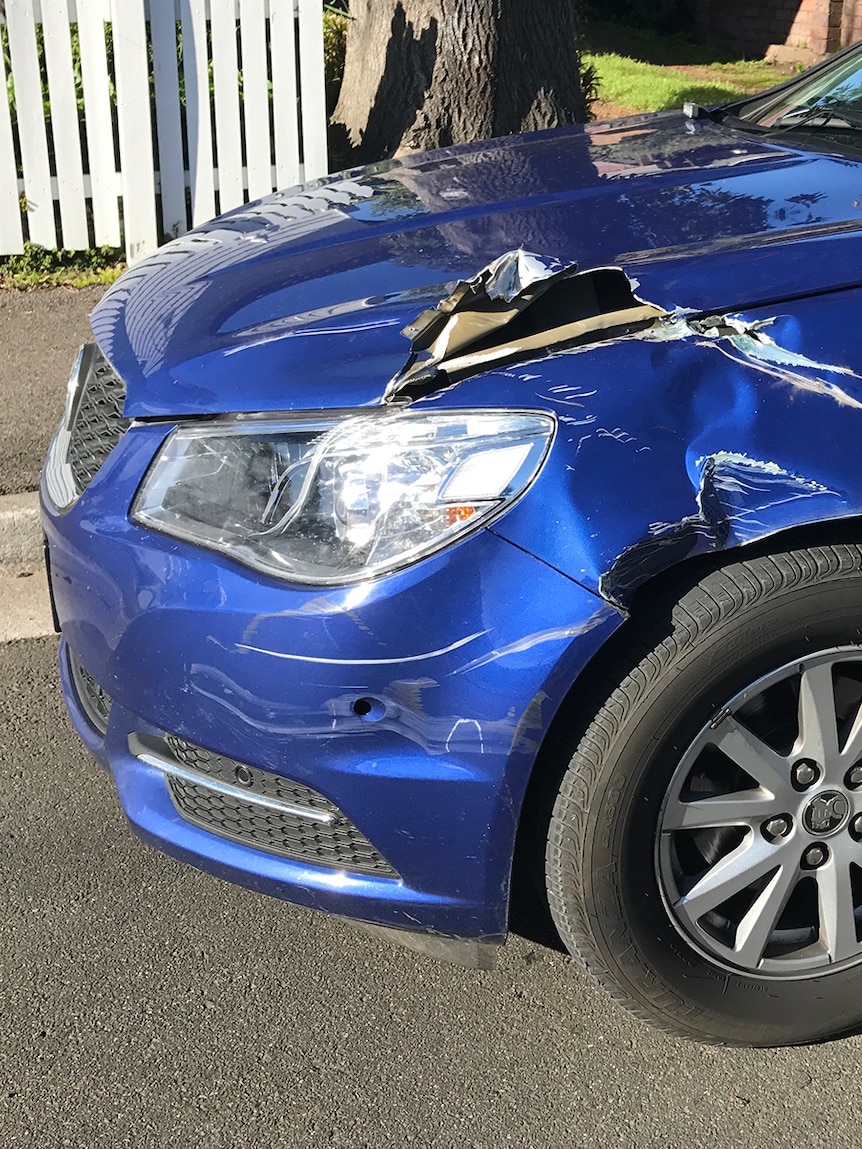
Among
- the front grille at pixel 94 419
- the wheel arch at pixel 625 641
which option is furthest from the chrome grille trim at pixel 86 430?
the wheel arch at pixel 625 641

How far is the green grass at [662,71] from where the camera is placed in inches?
414

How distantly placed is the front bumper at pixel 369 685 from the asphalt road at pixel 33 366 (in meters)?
2.20

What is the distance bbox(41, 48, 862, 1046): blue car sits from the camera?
1.93 m

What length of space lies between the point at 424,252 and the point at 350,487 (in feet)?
2.54

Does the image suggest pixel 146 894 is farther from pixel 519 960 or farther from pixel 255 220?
pixel 255 220

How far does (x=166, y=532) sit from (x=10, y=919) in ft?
3.37

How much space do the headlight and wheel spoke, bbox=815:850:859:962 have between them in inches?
35.3

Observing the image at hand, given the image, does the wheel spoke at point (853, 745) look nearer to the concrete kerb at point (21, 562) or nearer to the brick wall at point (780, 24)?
the concrete kerb at point (21, 562)

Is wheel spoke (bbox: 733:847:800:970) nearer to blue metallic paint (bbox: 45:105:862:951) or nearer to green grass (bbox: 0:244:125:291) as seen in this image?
blue metallic paint (bbox: 45:105:862:951)

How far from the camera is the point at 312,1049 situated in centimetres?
229

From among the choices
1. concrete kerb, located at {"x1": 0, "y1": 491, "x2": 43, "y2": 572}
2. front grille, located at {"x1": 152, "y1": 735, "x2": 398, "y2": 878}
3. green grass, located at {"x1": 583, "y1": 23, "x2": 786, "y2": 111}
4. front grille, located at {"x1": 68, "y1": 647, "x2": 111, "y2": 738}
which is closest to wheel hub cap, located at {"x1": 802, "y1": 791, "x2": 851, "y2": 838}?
front grille, located at {"x1": 152, "y1": 735, "x2": 398, "y2": 878}

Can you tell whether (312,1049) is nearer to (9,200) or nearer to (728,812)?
(728,812)

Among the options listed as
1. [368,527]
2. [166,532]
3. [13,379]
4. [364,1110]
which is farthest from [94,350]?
[13,379]

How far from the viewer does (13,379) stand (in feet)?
16.1
